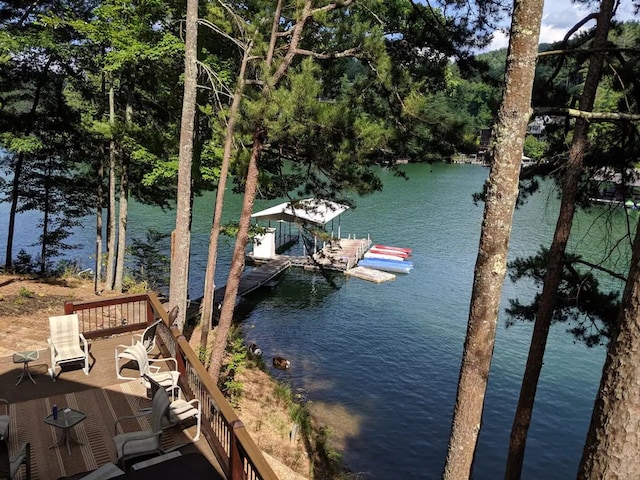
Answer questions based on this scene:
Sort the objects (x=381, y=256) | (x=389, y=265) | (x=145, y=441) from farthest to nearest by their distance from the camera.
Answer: (x=381, y=256) → (x=389, y=265) → (x=145, y=441)

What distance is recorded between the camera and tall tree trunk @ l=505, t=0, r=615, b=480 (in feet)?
21.1

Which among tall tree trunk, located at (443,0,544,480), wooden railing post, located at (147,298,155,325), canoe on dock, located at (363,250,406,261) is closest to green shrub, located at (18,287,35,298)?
wooden railing post, located at (147,298,155,325)

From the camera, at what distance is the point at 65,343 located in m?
6.63

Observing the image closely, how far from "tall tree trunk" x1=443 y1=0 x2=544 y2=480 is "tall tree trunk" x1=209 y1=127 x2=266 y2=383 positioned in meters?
5.33

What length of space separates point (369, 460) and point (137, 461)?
7.88 m

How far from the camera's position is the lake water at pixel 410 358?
1195 cm

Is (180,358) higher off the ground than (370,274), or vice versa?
(180,358)

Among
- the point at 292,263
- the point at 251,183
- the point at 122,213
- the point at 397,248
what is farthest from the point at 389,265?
the point at 251,183

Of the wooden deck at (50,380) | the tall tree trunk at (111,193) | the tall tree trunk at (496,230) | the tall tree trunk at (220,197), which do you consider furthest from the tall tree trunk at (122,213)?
the tall tree trunk at (496,230)

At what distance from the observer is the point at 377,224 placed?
3781cm

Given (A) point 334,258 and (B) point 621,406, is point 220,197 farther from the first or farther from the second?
(A) point 334,258

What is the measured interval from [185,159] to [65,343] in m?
4.23

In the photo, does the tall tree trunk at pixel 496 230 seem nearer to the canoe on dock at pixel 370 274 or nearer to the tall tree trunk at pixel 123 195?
the tall tree trunk at pixel 123 195

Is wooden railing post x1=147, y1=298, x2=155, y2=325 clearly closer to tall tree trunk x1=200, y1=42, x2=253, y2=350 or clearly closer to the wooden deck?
the wooden deck
